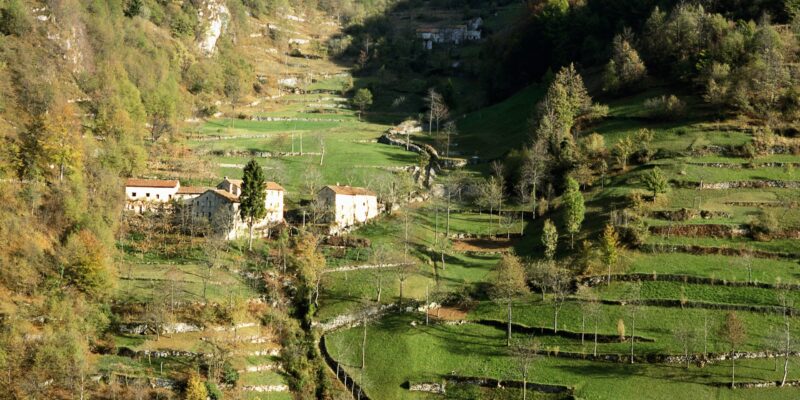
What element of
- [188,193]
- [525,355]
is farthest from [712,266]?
[188,193]

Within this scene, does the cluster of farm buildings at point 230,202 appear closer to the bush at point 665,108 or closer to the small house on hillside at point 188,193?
the small house on hillside at point 188,193

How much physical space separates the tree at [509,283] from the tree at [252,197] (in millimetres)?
26247

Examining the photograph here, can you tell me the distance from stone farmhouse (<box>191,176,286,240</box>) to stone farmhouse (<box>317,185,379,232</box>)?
519 centimetres

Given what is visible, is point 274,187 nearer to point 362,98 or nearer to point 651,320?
point 651,320

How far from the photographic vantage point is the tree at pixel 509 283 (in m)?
71.9

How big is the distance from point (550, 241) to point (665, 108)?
119 ft

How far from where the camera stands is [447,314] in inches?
2894

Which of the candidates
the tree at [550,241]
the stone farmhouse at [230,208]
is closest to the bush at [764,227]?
the tree at [550,241]

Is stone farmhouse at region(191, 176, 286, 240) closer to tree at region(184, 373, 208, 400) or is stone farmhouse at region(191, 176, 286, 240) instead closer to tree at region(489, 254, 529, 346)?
tree at region(184, 373, 208, 400)

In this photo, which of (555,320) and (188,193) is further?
(188,193)

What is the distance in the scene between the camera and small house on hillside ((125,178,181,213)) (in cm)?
8812

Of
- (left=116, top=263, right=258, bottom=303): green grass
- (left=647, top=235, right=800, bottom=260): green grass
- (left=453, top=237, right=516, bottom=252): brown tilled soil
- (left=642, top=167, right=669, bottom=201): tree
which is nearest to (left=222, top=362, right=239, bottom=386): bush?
(left=116, top=263, right=258, bottom=303): green grass

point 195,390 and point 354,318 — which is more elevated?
point 354,318

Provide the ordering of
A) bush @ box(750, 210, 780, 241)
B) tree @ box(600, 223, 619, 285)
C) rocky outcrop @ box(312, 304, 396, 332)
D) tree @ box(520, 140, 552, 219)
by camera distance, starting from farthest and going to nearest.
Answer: tree @ box(520, 140, 552, 219) → bush @ box(750, 210, 780, 241) → tree @ box(600, 223, 619, 285) → rocky outcrop @ box(312, 304, 396, 332)
